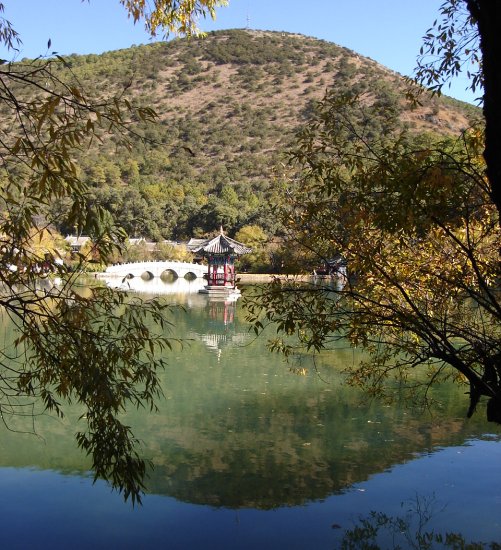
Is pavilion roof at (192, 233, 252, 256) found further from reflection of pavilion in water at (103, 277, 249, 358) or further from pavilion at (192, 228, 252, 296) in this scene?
reflection of pavilion in water at (103, 277, 249, 358)

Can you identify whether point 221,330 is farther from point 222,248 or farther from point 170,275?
point 170,275

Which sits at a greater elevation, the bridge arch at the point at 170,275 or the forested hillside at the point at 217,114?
the forested hillside at the point at 217,114

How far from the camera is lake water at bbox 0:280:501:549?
430 cm

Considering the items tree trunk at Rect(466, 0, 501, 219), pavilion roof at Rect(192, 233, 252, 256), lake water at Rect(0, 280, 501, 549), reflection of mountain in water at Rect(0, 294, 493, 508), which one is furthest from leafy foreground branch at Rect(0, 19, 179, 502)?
pavilion roof at Rect(192, 233, 252, 256)

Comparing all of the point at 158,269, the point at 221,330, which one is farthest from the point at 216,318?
the point at 158,269

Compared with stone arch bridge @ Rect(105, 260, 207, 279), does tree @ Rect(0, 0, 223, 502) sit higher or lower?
lower

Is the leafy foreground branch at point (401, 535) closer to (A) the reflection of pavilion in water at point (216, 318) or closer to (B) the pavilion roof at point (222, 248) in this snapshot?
→ (A) the reflection of pavilion in water at point (216, 318)

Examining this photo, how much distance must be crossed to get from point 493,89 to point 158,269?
114 ft

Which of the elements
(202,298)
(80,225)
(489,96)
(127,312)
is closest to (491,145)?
(489,96)

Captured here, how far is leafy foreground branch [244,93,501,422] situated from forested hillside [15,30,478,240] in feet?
116

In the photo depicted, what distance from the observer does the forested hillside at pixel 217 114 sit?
46.7 metres

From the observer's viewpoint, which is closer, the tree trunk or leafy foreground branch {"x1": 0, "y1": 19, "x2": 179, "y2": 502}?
the tree trunk

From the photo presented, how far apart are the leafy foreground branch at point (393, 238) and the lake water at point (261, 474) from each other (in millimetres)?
950

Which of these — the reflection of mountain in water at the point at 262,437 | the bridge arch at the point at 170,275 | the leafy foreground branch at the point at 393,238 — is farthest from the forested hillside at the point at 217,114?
the leafy foreground branch at the point at 393,238
